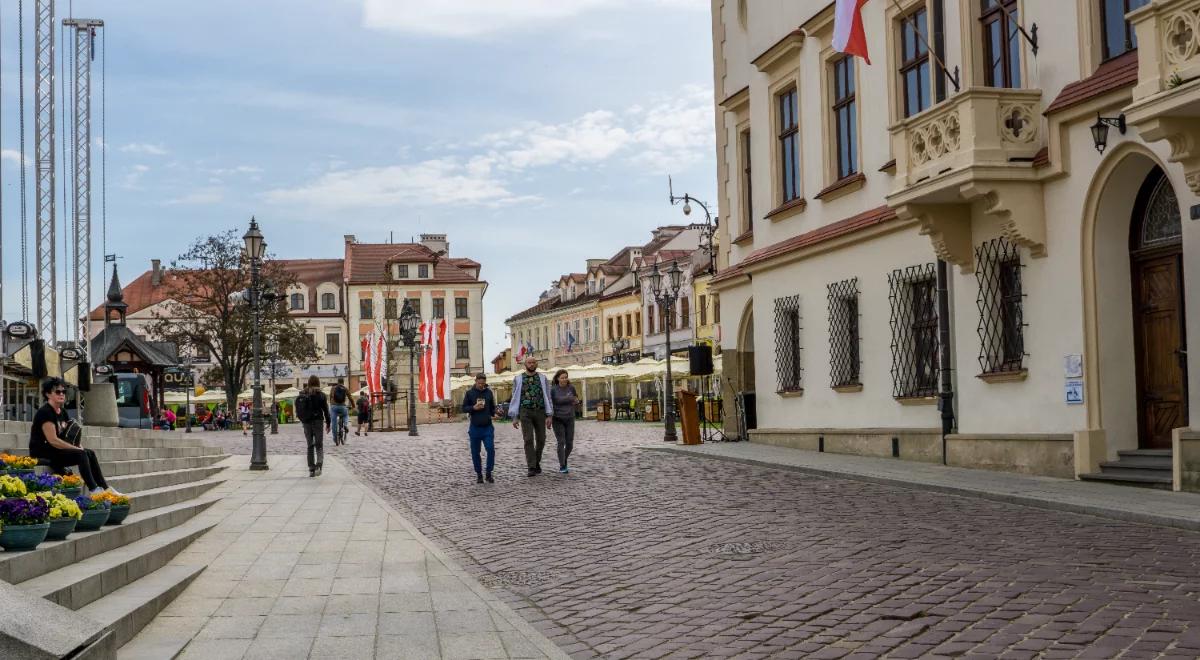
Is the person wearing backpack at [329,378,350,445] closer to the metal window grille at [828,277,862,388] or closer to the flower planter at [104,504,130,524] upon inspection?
the metal window grille at [828,277,862,388]

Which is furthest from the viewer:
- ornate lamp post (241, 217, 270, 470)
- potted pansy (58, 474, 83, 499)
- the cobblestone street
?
ornate lamp post (241, 217, 270, 470)

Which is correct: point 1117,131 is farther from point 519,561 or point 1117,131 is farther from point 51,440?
point 51,440

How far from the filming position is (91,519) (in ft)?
31.3

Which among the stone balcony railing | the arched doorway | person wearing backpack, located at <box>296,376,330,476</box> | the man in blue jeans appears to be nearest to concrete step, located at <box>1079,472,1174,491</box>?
the arched doorway

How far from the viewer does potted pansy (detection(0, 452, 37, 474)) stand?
402 inches

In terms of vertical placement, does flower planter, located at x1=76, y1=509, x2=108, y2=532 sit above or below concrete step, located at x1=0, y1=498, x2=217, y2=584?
above

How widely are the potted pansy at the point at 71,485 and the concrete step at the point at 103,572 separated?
54 centimetres

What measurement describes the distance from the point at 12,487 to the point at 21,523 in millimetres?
503

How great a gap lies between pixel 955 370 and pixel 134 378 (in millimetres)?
36155

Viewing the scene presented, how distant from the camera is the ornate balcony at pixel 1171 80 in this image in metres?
13.9

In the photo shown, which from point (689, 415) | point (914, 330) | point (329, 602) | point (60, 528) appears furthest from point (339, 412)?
point (60, 528)

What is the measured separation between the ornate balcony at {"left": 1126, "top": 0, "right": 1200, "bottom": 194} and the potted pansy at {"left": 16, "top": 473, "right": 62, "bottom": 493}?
11.2 meters

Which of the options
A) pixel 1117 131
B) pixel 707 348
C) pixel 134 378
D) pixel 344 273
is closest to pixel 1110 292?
pixel 1117 131

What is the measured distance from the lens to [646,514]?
14.8m
